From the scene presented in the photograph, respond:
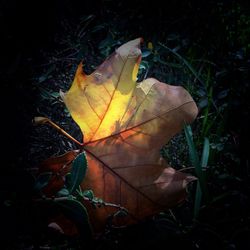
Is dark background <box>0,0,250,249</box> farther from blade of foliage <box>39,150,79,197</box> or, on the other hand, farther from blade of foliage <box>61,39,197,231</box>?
blade of foliage <box>61,39,197,231</box>

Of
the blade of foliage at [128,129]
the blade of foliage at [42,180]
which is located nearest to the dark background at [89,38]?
the blade of foliage at [42,180]

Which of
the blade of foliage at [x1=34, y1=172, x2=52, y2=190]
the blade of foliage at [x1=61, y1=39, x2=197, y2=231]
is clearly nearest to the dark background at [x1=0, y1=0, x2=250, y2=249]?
the blade of foliage at [x1=34, y1=172, x2=52, y2=190]

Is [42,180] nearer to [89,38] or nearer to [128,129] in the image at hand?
[128,129]

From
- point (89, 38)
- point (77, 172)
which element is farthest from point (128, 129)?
point (89, 38)

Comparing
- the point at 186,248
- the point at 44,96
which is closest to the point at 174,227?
the point at 186,248

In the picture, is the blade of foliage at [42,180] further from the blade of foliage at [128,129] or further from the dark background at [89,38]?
the blade of foliage at [128,129]
